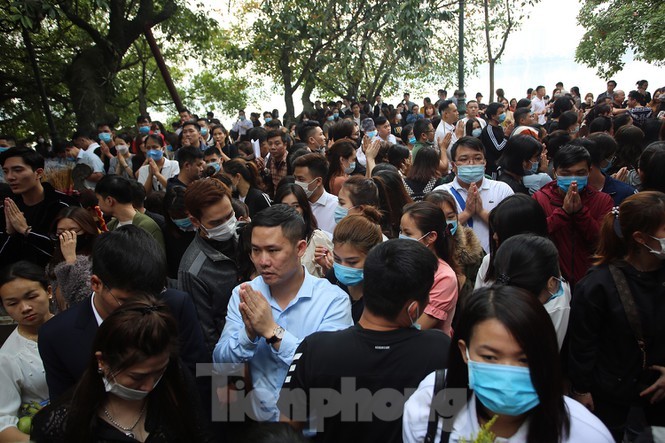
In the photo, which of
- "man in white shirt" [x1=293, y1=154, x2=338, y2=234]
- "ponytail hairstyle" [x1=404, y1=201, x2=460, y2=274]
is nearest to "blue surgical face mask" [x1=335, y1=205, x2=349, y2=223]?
"man in white shirt" [x1=293, y1=154, x2=338, y2=234]

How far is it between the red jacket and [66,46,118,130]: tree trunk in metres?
12.5

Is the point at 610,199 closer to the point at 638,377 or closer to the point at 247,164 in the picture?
the point at 638,377

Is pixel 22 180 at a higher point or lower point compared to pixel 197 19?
lower

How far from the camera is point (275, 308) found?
9.62 ft

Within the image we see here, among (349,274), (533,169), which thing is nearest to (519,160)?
(533,169)

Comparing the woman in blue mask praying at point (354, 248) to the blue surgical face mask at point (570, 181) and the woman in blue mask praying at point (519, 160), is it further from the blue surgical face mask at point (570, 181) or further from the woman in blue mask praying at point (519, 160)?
the woman in blue mask praying at point (519, 160)

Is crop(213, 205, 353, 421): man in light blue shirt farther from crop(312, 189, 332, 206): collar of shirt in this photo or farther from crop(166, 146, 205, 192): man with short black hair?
crop(166, 146, 205, 192): man with short black hair

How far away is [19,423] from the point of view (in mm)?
2674

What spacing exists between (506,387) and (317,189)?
3.71 m

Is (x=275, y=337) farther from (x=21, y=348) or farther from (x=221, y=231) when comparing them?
(x=21, y=348)

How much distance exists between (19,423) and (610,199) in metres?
4.35

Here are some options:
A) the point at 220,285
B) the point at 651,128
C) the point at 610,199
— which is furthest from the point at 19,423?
the point at 651,128

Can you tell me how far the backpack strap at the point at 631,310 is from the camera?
2826 millimetres

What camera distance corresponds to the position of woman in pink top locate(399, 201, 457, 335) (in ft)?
10.2
